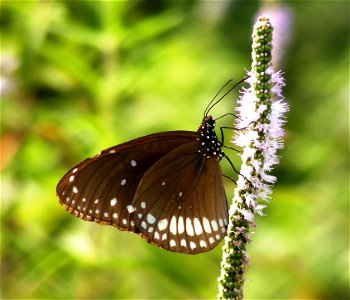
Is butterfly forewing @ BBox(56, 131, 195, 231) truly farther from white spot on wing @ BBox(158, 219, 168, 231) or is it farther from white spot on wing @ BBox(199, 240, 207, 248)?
white spot on wing @ BBox(199, 240, 207, 248)

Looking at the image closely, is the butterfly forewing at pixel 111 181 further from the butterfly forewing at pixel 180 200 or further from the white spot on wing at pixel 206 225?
the white spot on wing at pixel 206 225

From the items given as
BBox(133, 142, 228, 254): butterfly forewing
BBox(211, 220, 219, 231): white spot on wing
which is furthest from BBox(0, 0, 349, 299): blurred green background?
BBox(211, 220, 219, 231): white spot on wing

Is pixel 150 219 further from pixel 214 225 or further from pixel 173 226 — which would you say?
pixel 214 225

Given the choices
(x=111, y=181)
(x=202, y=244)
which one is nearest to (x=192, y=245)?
(x=202, y=244)

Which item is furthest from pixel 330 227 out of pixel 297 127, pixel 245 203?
pixel 245 203

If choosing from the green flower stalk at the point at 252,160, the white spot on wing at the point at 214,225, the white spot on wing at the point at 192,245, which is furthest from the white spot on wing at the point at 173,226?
the green flower stalk at the point at 252,160
